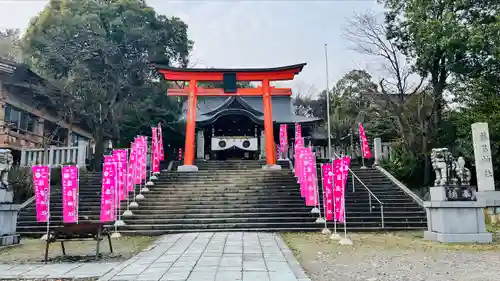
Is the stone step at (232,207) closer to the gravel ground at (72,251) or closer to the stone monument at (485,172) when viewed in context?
the stone monument at (485,172)

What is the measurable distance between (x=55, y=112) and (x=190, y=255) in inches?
743

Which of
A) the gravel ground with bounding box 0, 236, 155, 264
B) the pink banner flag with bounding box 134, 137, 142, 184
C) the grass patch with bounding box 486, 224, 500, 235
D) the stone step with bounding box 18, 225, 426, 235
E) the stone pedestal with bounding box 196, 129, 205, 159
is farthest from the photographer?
the stone pedestal with bounding box 196, 129, 205, 159

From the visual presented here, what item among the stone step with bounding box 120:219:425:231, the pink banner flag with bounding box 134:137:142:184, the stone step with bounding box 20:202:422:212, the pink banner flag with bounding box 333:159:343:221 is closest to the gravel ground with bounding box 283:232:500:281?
the pink banner flag with bounding box 333:159:343:221

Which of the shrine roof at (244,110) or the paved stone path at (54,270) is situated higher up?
the shrine roof at (244,110)

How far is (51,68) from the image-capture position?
64.6 ft

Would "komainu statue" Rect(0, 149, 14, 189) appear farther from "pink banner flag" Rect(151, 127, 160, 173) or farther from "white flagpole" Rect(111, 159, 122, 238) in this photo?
"pink banner flag" Rect(151, 127, 160, 173)

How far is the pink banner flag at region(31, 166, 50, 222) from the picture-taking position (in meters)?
10.6

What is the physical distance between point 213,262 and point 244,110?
58.1ft

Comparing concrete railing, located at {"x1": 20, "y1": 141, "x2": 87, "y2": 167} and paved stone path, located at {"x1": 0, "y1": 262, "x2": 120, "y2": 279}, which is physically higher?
concrete railing, located at {"x1": 20, "y1": 141, "x2": 87, "y2": 167}

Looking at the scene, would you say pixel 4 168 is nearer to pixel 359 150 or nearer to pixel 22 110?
pixel 22 110

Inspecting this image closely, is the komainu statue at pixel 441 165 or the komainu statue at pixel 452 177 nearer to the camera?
the komainu statue at pixel 452 177

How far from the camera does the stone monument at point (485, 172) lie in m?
11.7

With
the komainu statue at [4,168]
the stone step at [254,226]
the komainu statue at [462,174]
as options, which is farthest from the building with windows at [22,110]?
the komainu statue at [462,174]

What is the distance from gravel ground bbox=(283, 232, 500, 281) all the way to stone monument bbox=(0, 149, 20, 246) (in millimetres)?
6723
